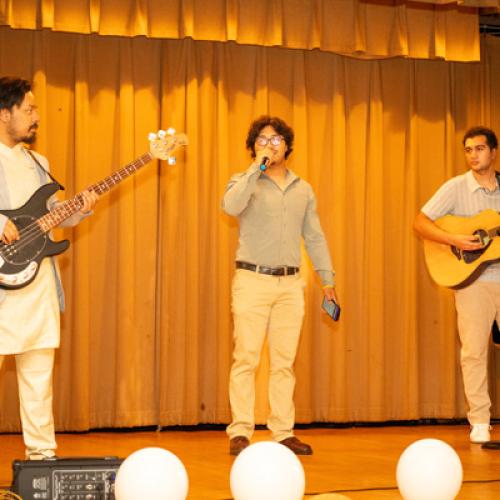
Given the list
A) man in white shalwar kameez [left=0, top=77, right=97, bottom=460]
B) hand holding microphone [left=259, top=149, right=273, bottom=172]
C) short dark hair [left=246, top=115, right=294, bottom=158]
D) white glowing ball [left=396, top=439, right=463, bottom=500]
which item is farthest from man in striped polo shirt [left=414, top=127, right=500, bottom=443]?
white glowing ball [left=396, top=439, right=463, bottom=500]

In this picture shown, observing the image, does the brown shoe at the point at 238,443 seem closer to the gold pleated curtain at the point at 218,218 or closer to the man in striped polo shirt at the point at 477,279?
the gold pleated curtain at the point at 218,218

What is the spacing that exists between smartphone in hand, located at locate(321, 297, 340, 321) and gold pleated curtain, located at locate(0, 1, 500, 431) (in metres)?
1.41

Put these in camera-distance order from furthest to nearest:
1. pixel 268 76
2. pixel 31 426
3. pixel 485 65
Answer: pixel 485 65 → pixel 268 76 → pixel 31 426

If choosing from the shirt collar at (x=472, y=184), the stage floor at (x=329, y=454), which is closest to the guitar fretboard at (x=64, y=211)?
the stage floor at (x=329, y=454)

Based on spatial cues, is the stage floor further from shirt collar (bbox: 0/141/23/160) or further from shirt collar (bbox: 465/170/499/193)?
shirt collar (bbox: 465/170/499/193)

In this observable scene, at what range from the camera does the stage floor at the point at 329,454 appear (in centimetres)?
389

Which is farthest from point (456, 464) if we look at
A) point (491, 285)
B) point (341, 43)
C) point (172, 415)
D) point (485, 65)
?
point (485, 65)

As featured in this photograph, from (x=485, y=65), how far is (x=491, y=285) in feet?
7.50

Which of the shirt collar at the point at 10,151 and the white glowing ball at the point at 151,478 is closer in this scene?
the white glowing ball at the point at 151,478

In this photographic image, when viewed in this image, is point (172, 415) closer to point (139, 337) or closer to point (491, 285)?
point (139, 337)

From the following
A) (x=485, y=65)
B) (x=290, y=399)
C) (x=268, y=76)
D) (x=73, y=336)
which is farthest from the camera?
(x=485, y=65)

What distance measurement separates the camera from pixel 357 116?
22.3 ft

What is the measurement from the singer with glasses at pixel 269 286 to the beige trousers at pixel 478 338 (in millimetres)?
969

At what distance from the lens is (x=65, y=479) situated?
3049 mm
